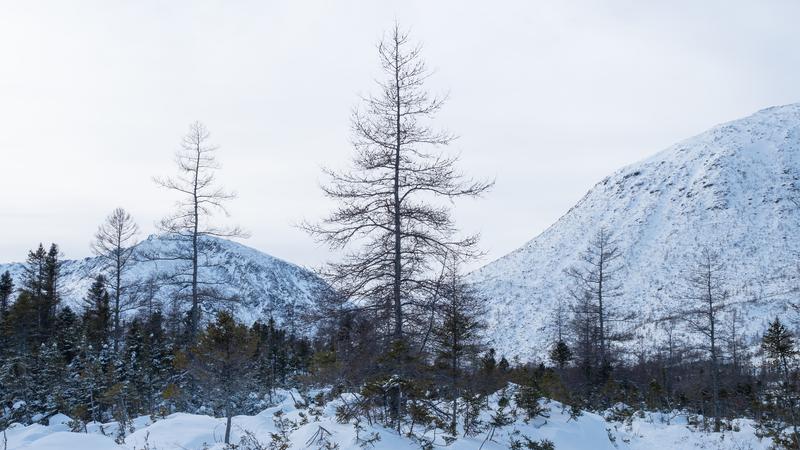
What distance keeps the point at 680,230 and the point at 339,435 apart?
5801 inches

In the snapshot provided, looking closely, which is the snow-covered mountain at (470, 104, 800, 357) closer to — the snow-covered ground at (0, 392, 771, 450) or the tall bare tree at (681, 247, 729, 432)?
the tall bare tree at (681, 247, 729, 432)

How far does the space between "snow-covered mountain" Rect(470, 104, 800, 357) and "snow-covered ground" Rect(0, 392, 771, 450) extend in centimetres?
7984

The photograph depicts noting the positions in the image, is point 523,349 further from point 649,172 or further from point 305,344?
point 649,172

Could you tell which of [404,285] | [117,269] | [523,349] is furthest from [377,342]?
[523,349]

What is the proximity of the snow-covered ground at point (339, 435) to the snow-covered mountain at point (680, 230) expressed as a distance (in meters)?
79.8

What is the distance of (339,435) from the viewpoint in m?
10.9

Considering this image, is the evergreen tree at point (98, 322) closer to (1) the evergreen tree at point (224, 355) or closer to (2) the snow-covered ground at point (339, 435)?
(2) the snow-covered ground at point (339, 435)

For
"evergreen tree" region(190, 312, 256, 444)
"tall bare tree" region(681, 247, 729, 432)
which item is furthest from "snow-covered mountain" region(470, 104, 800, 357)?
"evergreen tree" region(190, 312, 256, 444)

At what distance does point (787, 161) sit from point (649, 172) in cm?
3590

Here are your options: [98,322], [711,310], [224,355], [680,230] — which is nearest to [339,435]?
[224,355]

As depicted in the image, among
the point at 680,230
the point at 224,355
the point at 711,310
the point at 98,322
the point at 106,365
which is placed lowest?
→ the point at 106,365

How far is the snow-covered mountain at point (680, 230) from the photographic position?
11412cm

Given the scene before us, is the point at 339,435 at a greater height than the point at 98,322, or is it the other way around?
the point at 98,322

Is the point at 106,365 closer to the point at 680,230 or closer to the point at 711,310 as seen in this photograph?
the point at 711,310
